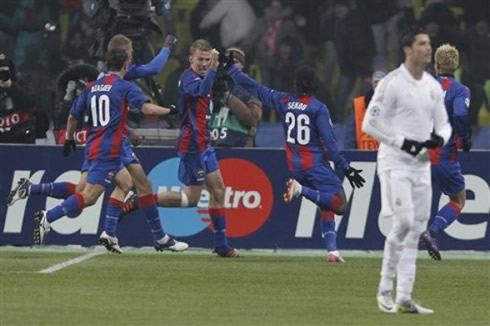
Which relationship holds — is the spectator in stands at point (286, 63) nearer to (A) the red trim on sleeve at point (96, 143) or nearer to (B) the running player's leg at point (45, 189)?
(B) the running player's leg at point (45, 189)

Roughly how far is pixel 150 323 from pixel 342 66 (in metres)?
11.4

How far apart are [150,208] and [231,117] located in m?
2.83

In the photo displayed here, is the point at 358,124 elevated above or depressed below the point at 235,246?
above

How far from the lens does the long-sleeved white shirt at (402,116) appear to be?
1213cm

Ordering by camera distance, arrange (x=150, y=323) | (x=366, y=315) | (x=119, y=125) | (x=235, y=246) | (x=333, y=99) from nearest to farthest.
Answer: (x=150, y=323), (x=366, y=315), (x=119, y=125), (x=235, y=246), (x=333, y=99)

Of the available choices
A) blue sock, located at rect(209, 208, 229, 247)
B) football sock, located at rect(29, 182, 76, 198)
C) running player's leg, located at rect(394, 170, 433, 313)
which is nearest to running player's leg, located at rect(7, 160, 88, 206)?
football sock, located at rect(29, 182, 76, 198)

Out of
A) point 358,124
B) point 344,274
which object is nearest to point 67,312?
point 344,274

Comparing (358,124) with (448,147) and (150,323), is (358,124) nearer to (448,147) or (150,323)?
(448,147)

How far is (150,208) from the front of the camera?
17859 mm

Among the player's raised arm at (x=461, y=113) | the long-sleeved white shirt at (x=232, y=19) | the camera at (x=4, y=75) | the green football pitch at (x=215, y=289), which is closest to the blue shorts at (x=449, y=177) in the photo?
the player's raised arm at (x=461, y=113)

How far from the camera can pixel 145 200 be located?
58.4ft

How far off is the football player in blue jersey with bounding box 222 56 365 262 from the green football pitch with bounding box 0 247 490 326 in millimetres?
657

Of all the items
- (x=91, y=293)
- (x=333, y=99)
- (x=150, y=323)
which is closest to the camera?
(x=150, y=323)

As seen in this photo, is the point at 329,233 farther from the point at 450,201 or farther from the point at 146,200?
the point at 146,200
